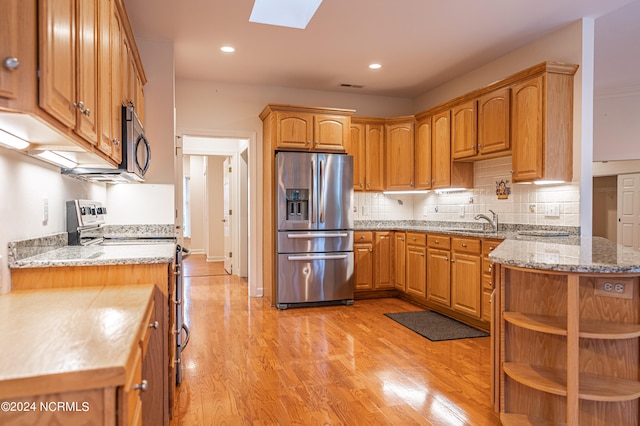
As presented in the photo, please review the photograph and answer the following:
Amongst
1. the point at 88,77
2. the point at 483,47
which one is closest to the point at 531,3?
the point at 483,47

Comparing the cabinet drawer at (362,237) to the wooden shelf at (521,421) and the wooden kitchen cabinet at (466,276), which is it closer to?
the wooden kitchen cabinet at (466,276)

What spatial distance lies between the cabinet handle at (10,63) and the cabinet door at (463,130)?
13.2 feet

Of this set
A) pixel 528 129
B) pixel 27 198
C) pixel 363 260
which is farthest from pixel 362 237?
pixel 27 198

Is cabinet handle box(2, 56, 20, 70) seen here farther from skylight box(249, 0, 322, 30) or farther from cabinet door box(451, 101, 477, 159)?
cabinet door box(451, 101, 477, 159)

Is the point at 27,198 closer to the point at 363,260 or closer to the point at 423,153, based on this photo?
the point at 363,260

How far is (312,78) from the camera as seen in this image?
5.09 meters

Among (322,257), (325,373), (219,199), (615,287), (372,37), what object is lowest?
(325,373)

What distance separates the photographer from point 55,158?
84.2 inches

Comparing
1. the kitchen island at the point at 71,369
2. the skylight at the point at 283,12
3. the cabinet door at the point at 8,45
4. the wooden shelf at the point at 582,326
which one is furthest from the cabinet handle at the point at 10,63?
the skylight at the point at 283,12

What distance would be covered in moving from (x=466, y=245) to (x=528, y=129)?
1.20 meters

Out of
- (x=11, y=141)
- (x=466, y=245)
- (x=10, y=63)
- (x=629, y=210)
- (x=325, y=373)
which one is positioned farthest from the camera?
(x=629, y=210)

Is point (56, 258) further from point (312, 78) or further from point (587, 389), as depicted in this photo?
point (312, 78)

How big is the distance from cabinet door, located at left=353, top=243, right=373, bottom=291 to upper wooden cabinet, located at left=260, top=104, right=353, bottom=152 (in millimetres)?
1245

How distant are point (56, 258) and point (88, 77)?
81cm
